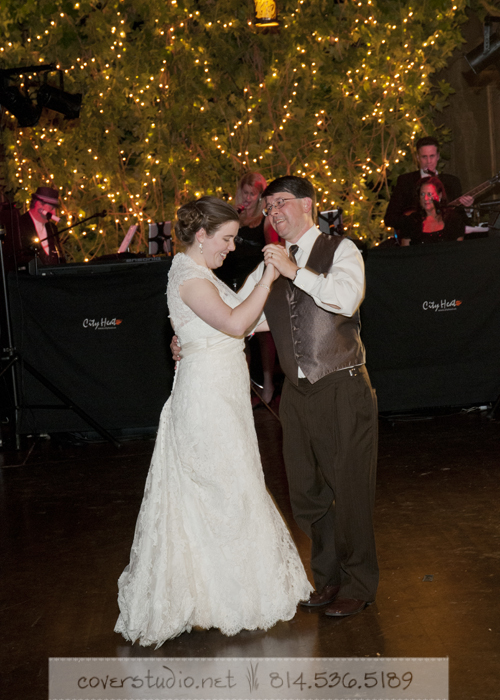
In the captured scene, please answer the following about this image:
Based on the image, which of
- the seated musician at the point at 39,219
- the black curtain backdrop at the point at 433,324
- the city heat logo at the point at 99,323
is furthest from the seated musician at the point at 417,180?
the seated musician at the point at 39,219

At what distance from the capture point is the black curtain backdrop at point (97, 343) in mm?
6062

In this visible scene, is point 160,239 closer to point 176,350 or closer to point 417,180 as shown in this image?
point 417,180

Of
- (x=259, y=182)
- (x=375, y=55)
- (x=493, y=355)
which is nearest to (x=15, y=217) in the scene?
(x=259, y=182)

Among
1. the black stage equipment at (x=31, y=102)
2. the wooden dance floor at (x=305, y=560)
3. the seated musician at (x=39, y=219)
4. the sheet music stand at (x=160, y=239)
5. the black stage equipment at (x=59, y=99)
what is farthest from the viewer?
the black stage equipment at (x=59, y=99)

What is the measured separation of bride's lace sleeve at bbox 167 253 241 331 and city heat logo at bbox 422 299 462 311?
10.5ft

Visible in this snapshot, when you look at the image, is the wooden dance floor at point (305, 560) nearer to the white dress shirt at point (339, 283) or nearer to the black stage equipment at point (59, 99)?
the white dress shirt at point (339, 283)

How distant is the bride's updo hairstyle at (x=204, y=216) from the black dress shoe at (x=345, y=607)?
1.47 m

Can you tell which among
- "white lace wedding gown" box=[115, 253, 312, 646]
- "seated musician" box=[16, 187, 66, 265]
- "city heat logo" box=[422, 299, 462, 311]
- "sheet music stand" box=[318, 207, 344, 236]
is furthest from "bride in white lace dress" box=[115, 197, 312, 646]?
"seated musician" box=[16, 187, 66, 265]

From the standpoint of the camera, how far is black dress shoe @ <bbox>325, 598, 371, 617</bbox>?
304cm

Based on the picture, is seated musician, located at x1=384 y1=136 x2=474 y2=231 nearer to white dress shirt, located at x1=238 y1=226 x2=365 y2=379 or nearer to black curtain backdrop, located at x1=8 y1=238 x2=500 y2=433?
black curtain backdrop, located at x1=8 y1=238 x2=500 y2=433

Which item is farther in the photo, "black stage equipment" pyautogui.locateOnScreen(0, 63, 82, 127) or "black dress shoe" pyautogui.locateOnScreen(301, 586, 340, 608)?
"black stage equipment" pyautogui.locateOnScreen(0, 63, 82, 127)

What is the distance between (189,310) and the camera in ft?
10.1

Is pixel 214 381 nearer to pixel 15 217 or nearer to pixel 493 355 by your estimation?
pixel 493 355

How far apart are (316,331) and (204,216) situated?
59cm
